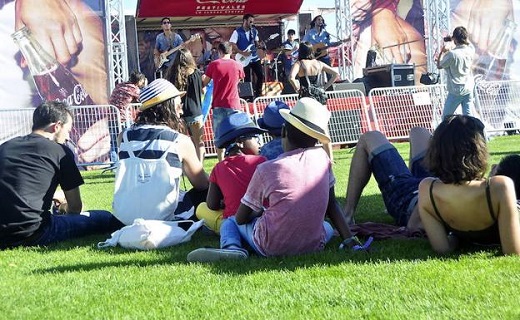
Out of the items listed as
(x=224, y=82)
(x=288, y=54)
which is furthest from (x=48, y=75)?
(x=288, y=54)

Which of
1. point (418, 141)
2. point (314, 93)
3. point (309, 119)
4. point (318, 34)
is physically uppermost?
point (318, 34)

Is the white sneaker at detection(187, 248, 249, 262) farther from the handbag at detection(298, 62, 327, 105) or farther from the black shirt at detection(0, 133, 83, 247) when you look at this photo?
the handbag at detection(298, 62, 327, 105)

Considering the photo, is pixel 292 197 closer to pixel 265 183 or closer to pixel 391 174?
pixel 265 183

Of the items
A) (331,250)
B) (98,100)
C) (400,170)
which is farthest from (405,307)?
(98,100)

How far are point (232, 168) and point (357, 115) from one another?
9901 millimetres

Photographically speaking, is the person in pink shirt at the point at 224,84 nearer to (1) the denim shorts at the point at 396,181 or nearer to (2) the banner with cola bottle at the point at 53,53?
(2) the banner with cola bottle at the point at 53,53

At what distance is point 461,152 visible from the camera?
14.6 ft

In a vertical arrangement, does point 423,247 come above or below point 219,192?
below

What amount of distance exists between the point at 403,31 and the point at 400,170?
16.5 m

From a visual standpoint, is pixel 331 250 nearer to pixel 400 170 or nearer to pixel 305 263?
pixel 305 263

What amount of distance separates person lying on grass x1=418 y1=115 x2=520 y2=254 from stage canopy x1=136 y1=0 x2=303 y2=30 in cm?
1534

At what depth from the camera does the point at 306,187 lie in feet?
15.6

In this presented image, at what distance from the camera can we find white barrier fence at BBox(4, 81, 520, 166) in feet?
46.2

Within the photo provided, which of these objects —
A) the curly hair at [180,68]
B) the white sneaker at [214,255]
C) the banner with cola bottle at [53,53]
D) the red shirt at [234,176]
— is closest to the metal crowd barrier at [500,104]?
the banner with cola bottle at [53,53]
